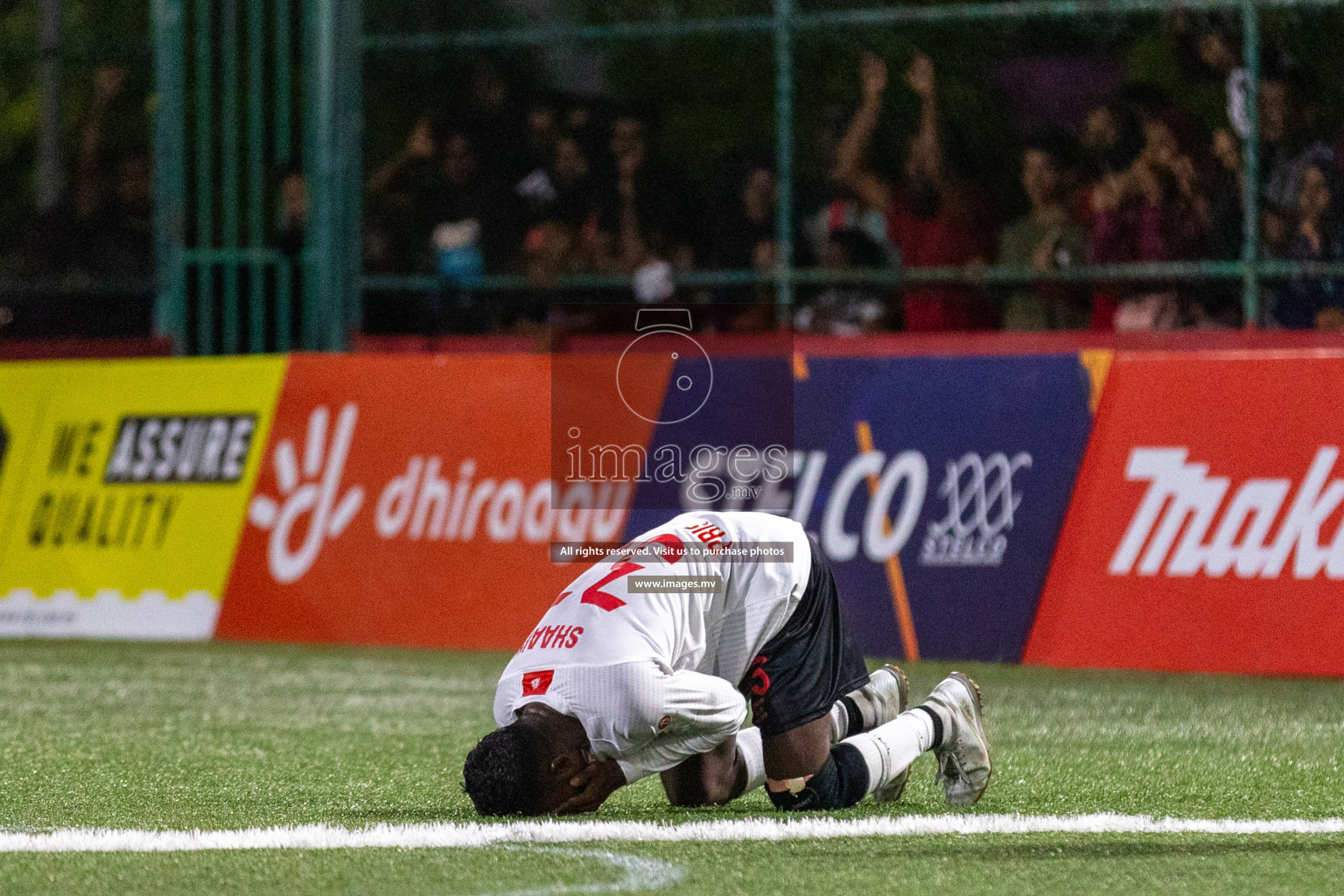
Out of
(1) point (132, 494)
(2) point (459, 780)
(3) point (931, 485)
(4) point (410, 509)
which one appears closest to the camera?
(2) point (459, 780)

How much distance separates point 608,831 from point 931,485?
4898 millimetres

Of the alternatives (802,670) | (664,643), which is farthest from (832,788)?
(664,643)

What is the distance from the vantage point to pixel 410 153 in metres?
14.1

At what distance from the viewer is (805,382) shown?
416 inches

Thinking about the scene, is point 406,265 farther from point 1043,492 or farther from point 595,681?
point 595,681

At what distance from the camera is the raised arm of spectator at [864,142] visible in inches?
511

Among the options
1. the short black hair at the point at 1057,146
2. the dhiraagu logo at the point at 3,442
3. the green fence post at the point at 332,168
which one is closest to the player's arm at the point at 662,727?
the short black hair at the point at 1057,146

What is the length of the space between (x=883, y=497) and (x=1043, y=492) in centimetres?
78

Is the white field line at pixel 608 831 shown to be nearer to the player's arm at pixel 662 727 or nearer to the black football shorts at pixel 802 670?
the player's arm at pixel 662 727

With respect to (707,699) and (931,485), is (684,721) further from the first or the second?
(931,485)

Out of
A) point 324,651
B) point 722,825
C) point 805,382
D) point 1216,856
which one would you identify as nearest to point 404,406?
point 324,651

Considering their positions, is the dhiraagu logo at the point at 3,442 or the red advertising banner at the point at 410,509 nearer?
the red advertising banner at the point at 410,509

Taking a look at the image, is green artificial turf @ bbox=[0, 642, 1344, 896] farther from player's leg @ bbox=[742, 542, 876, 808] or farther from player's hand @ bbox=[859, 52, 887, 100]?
Answer: player's hand @ bbox=[859, 52, 887, 100]

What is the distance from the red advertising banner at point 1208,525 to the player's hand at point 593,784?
4463 millimetres
